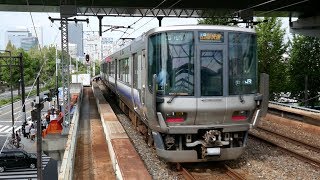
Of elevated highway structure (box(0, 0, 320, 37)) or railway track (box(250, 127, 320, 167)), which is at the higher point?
elevated highway structure (box(0, 0, 320, 37))

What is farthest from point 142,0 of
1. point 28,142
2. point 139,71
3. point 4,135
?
point 4,135

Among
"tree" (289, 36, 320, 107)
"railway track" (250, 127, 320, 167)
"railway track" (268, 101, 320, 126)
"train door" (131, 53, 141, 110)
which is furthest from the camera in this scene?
"tree" (289, 36, 320, 107)

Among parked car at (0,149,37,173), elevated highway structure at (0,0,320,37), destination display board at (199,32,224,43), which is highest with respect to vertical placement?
elevated highway structure at (0,0,320,37)

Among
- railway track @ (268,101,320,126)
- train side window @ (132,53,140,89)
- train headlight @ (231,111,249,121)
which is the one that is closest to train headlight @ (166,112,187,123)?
→ train headlight @ (231,111,249,121)

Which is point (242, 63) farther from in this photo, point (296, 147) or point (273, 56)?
point (273, 56)

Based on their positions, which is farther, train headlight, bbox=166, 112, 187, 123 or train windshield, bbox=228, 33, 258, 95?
train windshield, bbox=228, 33, 258, 95

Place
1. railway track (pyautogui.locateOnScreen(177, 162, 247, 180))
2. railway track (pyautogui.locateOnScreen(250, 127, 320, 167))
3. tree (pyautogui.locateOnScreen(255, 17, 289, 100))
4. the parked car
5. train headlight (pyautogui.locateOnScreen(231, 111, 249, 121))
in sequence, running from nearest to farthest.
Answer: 1. railway track (pyautogui.locateOnScreen(177, 162, 247, 180))
2. train headlight (pyautogui.locateOnScreen(231, 111, 249, 121))
3. railway track (pyautogui.locateOnScreen(250, 127, 320, 167))
4. the parked car
5. tree (pyautogui.locateOnScreen(255, 17, 289, 100))

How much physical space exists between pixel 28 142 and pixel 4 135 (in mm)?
6038

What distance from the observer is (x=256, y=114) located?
356 inches

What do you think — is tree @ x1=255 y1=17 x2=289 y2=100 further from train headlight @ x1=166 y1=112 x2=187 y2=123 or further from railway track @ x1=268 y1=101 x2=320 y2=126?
train headlight @ x1=166 y1=112 x2=187 y2=123

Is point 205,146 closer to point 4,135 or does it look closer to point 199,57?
point 199,57

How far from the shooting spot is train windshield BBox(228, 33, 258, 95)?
28.5ft

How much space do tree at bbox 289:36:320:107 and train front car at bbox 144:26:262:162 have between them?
23938 mm

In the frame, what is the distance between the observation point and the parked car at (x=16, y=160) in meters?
26.6
